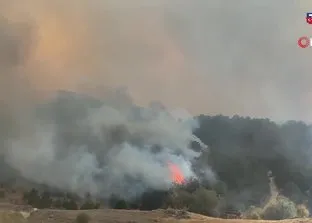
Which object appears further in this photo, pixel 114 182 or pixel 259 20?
pixel 259 20

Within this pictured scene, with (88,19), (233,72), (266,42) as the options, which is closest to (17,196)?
(88,19)

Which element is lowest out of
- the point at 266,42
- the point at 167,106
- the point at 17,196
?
the point at 17,196

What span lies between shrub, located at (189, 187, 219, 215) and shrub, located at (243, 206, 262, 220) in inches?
16.4

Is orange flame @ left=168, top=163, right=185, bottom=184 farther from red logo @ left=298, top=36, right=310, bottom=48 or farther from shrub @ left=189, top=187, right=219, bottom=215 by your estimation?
red logo @ left=298, top=36, right=310, bottom=48

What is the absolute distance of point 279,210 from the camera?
635cm

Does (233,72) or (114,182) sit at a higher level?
(233,72)

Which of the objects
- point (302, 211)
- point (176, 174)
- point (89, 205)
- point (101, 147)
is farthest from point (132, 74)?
point (302, 211)

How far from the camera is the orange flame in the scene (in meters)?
6.25

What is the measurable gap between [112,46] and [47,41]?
2.75ft

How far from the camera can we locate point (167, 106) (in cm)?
641

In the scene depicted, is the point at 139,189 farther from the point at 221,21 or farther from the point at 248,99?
the point at 221,21

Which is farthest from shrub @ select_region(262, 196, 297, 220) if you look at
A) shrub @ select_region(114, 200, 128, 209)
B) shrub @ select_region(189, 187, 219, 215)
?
shrub @ select_region(114, 200, 128, 209)

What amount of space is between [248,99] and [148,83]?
133 cm

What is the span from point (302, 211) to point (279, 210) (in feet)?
1.04
